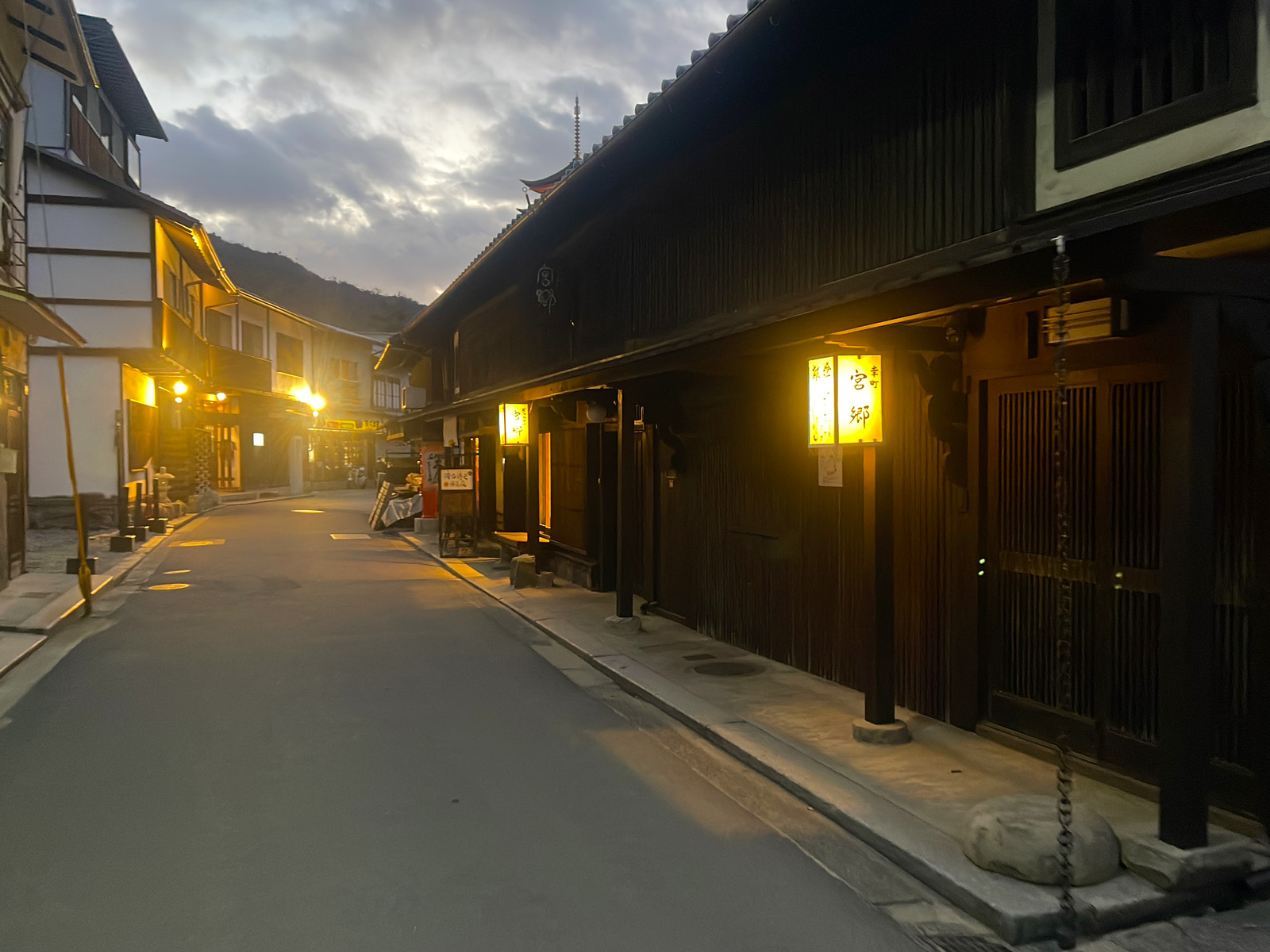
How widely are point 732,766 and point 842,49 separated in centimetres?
613

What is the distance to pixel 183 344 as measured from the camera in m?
27.9

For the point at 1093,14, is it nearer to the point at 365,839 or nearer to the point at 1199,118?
the point at 1199,118

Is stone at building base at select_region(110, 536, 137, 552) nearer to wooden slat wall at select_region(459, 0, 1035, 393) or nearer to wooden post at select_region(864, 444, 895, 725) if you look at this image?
wooden slat wall at select_region(459, 0, 1035, 393)

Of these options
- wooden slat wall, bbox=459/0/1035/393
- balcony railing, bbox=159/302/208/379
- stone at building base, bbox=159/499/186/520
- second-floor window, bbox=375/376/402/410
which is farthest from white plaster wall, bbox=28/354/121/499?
second-floor window, bbox=375/376/402/410

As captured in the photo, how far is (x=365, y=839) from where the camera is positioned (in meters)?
5.16

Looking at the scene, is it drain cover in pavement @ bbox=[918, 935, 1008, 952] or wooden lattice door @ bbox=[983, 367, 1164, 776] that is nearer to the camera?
drain cover in pavement @ bbox=[918, 935, 1008, 952]

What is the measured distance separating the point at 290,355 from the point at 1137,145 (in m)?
50.5

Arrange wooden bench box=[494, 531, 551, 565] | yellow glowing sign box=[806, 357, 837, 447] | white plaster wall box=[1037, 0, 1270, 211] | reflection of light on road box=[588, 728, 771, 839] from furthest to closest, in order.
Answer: wooden bench box=[494, 531, 551, 565]
yellow glowing sign box=[806, 357, 837, 447]
reflection of light on road box=[588, 728, 771, 839]
white plaster wall box=[1037, 0, 1270, 211]

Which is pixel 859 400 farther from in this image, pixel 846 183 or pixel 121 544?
pixel 121 544

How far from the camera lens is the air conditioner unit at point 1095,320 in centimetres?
489

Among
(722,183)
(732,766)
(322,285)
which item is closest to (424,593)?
(722,183)

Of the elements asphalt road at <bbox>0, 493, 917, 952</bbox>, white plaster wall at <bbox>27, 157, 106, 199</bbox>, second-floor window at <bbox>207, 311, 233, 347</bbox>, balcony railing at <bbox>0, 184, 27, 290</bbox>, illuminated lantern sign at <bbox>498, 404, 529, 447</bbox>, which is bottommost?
asphalt road at <bbox>0, 493, 917, 952</bbox>

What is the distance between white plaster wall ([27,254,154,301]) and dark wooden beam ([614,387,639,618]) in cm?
1888

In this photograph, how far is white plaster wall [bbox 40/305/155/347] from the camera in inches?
936
